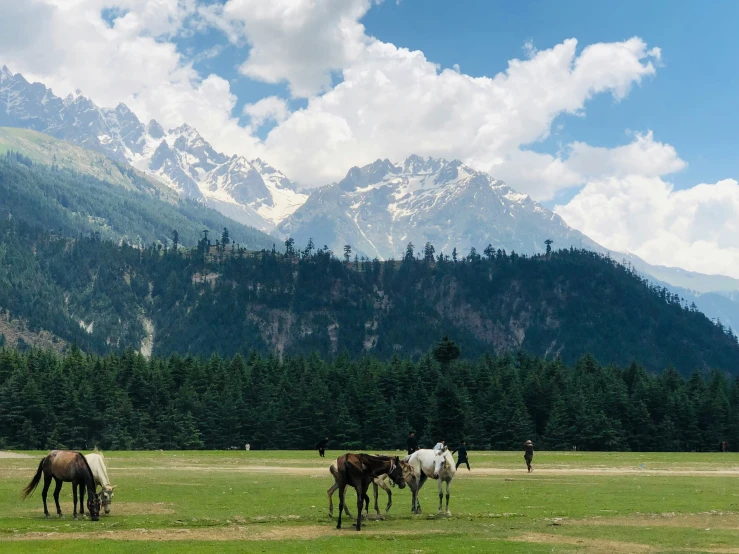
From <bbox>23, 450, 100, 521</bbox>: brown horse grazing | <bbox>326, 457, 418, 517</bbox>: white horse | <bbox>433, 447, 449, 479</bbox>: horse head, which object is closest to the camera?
<bbox>23, 450, 100, 521</bbox>: brown horse grazing

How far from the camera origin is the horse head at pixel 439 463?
40.9 metres

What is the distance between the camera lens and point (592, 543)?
3052 cm

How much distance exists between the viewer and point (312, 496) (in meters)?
46.8

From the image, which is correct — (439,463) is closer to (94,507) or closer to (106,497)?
(106,497)

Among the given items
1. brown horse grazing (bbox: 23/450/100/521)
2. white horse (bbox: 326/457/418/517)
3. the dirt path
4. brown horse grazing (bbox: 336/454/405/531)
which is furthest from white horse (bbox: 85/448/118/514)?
the dirt path

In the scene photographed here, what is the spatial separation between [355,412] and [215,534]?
12479 cm

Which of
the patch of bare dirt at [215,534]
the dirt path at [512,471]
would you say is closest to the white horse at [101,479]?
the patch of bare dirt at [215,534]

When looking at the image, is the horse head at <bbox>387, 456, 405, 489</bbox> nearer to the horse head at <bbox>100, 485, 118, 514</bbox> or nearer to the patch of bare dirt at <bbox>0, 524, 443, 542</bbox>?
the patch of bare dirt at <bbox>0, 524, 443, 542</bbox>

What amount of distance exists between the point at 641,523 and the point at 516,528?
21.5ft

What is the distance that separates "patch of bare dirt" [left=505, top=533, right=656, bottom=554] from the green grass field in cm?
4

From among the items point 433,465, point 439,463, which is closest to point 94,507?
point 433,465

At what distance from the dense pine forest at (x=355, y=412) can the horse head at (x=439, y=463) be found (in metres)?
99.3

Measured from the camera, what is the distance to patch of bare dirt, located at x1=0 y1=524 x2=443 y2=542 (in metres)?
30.9

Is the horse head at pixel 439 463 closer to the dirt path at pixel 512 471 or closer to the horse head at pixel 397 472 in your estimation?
the horse head at pixel 397 472
